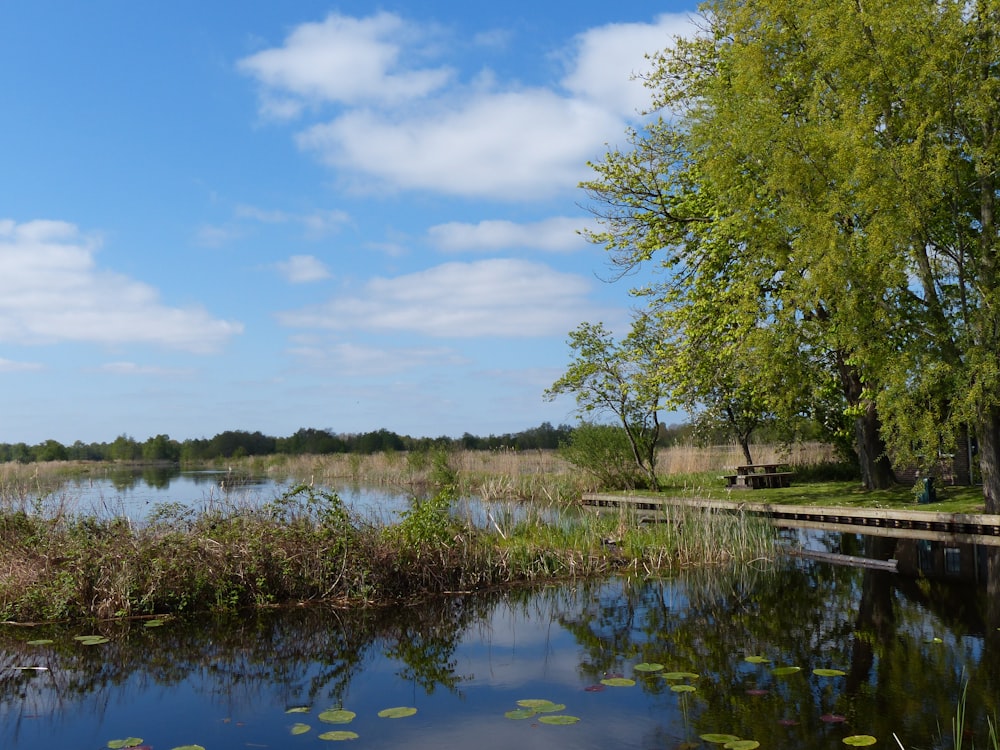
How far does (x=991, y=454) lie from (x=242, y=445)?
55.9 m

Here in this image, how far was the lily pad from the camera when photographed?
18.9 ft

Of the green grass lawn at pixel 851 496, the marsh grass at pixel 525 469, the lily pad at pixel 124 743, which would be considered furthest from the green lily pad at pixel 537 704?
the marsh grass at pixel 525 469

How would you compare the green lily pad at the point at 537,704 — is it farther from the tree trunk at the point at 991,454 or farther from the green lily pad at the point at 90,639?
the tree trunk at the point at 991,454

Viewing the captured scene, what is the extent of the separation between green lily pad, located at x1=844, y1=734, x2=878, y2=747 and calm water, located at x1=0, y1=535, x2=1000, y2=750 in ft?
0.25

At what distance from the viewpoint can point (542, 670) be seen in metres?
7.57

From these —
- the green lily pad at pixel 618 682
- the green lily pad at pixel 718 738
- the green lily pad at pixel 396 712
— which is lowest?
the green lily pad at pixel 396 712

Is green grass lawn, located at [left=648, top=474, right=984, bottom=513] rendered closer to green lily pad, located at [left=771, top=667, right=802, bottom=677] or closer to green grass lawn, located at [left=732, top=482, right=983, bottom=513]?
green grass lawn, located at [left=732, top=482, right=983, bottom=513]

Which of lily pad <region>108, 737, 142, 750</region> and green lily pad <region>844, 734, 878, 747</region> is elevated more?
green lily pad <region>844, 734, 878, 747</region>

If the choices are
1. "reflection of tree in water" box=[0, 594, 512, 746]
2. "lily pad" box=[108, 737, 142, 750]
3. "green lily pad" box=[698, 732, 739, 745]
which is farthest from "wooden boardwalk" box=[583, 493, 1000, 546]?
"lily pad" box=[108, 737, 142, 750]

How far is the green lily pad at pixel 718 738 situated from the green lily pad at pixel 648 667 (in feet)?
5.47

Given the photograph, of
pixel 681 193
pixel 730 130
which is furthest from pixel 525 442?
pixel 730 130

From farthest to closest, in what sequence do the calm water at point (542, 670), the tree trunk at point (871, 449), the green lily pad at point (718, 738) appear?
the tree trunk at point (871, 449) → the calm water at point (542, 670) → the green lily pad at point (718, 738)

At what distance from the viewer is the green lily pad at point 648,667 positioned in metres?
7.22

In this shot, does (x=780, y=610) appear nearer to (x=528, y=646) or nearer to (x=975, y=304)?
(x=528, y=646)
